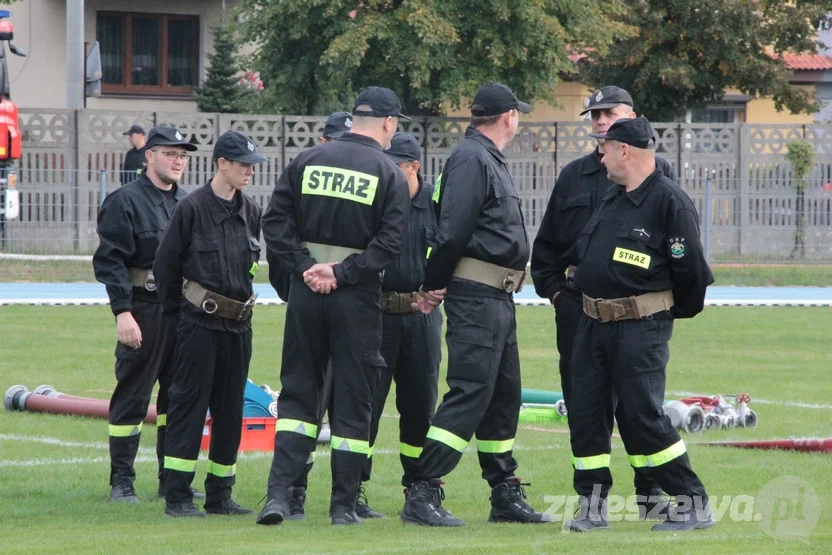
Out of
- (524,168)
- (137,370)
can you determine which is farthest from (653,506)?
(524,168)

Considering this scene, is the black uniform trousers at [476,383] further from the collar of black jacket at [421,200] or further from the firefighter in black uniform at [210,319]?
the firefighter in black uniform at [210,319]

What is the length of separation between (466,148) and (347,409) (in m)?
1.60

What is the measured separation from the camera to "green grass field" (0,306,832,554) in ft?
20.9

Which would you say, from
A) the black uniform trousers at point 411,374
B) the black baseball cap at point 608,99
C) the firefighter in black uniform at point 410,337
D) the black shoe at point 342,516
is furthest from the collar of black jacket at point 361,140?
the black shoe at point 342,516

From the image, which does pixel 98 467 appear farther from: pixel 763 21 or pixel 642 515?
pixel 763 21

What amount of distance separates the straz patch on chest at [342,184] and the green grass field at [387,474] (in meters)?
1.75

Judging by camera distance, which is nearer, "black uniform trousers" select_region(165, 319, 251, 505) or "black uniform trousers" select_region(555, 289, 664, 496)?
"black uniform trousers" select_region(165, 319, 251, 505)

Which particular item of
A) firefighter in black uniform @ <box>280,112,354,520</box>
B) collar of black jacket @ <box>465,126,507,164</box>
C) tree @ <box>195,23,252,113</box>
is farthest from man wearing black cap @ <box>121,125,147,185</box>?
collar of black jacket @ <box>465,126,507,164</box>

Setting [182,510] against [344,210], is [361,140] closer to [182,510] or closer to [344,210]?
[344,210]

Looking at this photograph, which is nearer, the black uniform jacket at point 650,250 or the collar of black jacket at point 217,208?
the black uniform jacket at point 650,250

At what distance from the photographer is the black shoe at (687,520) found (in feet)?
22.5

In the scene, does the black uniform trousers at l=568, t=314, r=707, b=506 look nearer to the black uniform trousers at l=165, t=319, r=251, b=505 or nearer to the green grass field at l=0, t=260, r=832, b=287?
the black uniform trousers at l=165, t=319, r=251, b=505

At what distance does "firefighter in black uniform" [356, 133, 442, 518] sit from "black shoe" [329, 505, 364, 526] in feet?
1.80

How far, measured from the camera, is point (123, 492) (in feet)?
26.3
